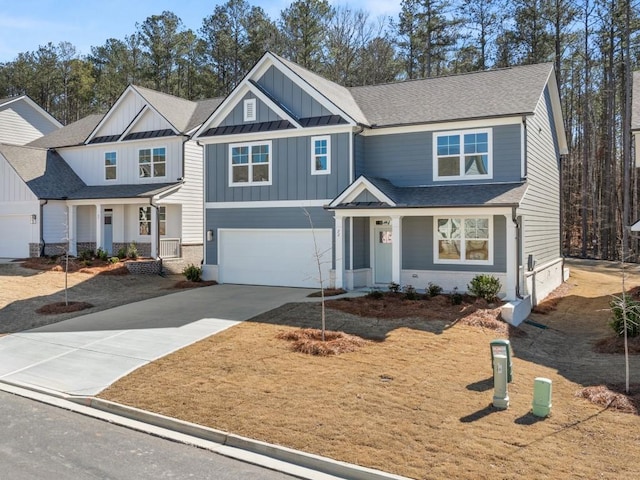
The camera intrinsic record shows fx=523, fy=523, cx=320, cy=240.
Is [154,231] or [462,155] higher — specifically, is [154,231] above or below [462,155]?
below

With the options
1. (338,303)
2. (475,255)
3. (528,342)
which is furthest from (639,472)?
(475,255)

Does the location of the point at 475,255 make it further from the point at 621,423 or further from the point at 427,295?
the point at 621,423

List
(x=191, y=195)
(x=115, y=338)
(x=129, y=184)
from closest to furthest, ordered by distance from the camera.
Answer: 1. (x=115, y=338)
2. (x=191, y=195)
3. (x=129, y=184)

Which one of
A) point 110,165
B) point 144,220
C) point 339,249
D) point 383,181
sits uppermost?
point 110,165

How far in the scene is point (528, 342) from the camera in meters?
12.4

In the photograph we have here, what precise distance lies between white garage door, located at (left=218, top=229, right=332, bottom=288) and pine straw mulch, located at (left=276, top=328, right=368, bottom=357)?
6.57 m

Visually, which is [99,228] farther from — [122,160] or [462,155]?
[462,155]

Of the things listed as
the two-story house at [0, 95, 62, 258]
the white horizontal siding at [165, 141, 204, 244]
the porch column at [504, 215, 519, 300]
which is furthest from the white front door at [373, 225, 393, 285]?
the two-story house at [0, 95, 62, 258]

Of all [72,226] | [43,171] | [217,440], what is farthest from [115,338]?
[43,171]

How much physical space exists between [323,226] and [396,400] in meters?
10.9

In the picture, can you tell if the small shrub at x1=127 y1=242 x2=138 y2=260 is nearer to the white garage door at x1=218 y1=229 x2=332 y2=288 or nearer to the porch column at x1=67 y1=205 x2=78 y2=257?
the porch column at x1=67 y1=205 x2=78 y2=257

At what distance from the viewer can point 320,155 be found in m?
18.3

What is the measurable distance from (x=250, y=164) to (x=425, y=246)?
7221mm

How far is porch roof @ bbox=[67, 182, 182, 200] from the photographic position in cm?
2444
